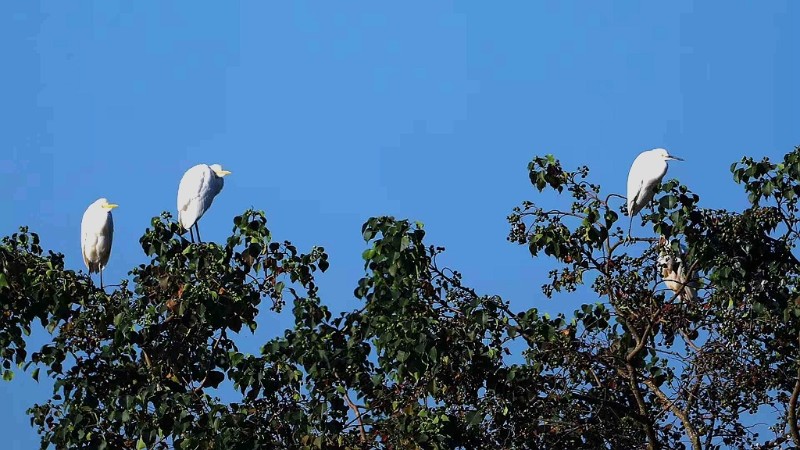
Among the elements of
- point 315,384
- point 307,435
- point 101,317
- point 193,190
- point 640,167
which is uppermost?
point 193,190

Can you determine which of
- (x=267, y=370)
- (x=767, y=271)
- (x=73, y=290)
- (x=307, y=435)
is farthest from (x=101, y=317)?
(x=767, y=271)

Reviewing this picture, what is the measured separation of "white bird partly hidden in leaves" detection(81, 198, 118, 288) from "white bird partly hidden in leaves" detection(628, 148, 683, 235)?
5.26 metres

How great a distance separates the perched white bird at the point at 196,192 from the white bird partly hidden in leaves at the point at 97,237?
76 centimetres

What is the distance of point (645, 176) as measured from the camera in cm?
1162

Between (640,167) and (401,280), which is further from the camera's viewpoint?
(640,167)

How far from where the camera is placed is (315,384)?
8.80 metres

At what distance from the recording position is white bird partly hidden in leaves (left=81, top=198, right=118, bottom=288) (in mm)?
13906

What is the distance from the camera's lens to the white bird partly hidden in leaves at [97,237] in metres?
13.9

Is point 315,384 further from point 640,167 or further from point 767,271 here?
point 640,167

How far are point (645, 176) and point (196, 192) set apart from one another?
460cm

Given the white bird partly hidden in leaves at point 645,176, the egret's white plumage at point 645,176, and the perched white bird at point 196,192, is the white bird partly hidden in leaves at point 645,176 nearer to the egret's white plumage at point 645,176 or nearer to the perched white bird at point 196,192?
the egret's white plumage at point 645,176

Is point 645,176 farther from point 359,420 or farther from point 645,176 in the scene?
point 359,420

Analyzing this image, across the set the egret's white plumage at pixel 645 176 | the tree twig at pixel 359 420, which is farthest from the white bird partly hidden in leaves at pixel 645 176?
the tree twig at pixel 359 420

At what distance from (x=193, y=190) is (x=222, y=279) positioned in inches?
181
